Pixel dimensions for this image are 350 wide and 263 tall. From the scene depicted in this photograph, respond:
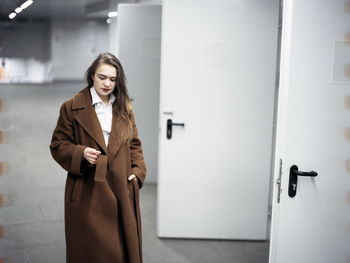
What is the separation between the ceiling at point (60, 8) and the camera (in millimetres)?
13312

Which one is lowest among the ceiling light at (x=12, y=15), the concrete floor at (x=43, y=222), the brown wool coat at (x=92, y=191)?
the concrete floor at (x=43, y=222)

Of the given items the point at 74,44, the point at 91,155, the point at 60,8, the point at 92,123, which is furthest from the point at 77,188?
the point at 74,44

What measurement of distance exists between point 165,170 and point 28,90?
11318 mm

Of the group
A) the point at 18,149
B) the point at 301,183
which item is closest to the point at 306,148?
the point at 301,183

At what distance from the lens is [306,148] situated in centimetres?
207

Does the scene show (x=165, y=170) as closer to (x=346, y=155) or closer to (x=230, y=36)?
(x=230, y=36)

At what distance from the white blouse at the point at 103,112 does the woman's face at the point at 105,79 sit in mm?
36

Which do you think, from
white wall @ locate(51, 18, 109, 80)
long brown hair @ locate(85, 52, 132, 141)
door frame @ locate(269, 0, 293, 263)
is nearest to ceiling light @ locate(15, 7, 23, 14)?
white wall @ locate(51, 18, 109, 80)

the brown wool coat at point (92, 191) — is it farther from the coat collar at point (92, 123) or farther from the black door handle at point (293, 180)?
the black door handle at point (293, 180)

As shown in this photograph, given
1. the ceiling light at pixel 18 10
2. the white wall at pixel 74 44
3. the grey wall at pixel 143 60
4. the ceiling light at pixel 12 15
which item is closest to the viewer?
the grey wall at pixel 143 60

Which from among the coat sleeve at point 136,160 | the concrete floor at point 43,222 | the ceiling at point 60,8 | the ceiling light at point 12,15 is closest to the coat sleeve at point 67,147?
the coat sleeve at point 136,160

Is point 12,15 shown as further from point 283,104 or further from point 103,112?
point 283,104

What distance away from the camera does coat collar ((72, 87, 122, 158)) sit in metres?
2.13

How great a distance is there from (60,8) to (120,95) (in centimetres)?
1372
